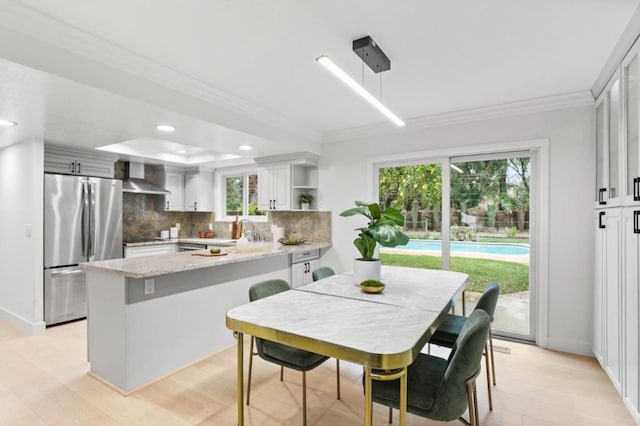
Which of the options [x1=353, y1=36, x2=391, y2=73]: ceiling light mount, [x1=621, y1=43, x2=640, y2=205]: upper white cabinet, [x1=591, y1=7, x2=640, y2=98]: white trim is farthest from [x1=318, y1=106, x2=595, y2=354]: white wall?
[x1=353, y1=36, x2=391, y2=73]: ceiling light mount

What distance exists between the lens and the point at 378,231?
2334 mm

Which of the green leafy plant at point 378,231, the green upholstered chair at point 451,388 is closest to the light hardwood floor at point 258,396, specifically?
the green upholstered chair at point 451,388

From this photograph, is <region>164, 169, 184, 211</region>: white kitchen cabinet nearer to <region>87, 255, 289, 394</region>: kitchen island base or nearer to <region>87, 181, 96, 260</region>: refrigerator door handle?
<region>87, 181, 96, 260</region>: refrigerator door handle

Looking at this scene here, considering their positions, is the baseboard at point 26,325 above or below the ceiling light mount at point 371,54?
below

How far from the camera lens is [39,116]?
2873 mm

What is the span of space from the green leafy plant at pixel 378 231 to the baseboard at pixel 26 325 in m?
3.81

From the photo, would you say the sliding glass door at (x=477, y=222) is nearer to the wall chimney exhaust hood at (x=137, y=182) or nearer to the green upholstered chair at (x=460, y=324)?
the green upholstered chair at (x=460, y=324)

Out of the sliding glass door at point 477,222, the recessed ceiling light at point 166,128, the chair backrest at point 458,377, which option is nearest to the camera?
the chair backrest at point 458,377

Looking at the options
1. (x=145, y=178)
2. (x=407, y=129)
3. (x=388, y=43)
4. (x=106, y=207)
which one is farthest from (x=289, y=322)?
(x=145, y=178)

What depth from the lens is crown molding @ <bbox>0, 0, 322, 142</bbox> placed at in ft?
6.06

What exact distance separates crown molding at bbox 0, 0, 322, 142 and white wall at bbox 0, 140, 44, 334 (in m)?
2.28

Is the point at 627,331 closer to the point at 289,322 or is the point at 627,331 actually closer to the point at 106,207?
the point at 289,322

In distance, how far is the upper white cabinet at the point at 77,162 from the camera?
13.2ft

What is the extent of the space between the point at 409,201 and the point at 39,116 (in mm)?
3951
